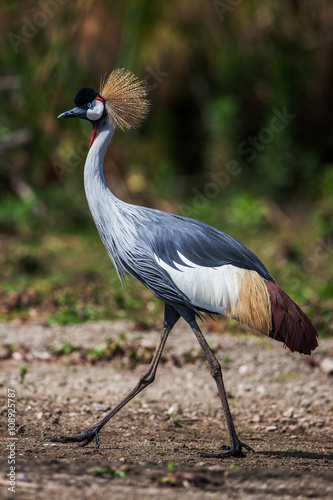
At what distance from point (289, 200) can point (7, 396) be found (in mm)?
6750

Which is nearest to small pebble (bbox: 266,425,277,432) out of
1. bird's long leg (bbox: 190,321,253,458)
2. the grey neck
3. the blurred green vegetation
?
bird's long leg (bbox: 190,321,253,458)

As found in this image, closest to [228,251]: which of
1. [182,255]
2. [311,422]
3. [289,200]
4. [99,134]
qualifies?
[182,255]

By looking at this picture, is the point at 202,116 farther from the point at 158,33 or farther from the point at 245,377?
the point at 245,377

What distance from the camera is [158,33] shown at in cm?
1054

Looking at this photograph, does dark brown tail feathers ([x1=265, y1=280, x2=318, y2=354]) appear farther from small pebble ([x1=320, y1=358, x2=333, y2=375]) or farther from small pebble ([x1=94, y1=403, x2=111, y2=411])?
small pebble ([x1=320, y1=358, x2=333, y2=375])

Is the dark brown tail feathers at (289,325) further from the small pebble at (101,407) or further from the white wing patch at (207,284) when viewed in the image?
the small pebble at (101,407)

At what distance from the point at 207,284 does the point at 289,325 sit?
536 mm

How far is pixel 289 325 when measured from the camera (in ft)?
13.2

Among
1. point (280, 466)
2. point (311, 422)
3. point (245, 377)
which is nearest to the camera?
point (280, 466)

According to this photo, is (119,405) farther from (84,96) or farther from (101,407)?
(84,96)

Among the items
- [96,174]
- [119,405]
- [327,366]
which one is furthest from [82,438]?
[327,366]

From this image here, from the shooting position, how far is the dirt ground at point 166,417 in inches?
124

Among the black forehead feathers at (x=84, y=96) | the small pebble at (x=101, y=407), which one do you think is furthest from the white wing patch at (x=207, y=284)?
the small pebble at (x=101, y=407)

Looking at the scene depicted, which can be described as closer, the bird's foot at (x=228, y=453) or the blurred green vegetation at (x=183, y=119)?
the bird's foot at (x=228, y=453)
